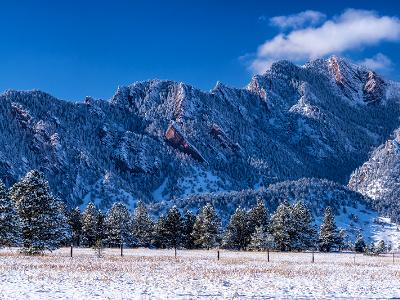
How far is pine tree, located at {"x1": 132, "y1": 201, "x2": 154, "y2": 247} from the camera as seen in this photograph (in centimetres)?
11731

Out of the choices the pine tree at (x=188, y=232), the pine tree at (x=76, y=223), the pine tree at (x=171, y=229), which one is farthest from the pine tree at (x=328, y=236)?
the pine tree at (x=76, y=223)

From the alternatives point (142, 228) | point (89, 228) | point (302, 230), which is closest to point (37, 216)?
point (89, 228)

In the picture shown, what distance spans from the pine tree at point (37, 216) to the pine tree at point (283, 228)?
55.1 meters

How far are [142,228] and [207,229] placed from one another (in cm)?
1908

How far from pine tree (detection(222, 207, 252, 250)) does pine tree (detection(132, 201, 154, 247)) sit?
677 inches

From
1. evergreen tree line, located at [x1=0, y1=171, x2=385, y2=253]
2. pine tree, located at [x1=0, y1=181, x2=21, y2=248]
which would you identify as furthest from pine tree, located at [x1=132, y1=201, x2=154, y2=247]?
pine tree, located at [x1=0, y1=181, x2=21, y2=248]

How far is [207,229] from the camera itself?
348ft

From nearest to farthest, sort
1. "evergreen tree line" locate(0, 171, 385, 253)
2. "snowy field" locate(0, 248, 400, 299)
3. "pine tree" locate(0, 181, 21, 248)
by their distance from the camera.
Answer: "snowy field" locate(0, 248, 400, 299), "pine tree" locate(0, 181, 21, 248), "evergreen tree line" locate(0, 171, 385, 253)

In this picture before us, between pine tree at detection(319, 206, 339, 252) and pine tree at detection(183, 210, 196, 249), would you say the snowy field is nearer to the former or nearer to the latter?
pine tree at detection(183, 210, 196, 249)

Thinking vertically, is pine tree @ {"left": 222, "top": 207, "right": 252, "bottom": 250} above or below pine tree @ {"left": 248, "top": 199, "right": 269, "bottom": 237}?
below

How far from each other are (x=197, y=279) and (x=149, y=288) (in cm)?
597

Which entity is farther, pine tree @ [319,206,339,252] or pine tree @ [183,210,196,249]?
pine tree @ [319,206,339,252]

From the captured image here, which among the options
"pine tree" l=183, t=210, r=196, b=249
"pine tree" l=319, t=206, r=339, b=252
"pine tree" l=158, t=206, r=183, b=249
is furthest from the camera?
"pine tree" l=319, t=206, r=339, b=252

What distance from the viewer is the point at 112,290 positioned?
88.9 feet
